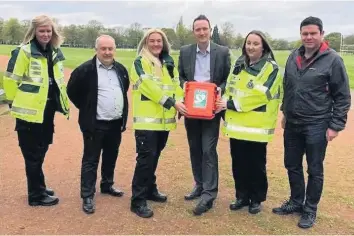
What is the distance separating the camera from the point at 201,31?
5.06 metres

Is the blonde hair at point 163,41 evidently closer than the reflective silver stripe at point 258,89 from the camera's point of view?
No

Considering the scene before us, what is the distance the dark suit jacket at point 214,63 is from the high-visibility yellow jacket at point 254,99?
26cm

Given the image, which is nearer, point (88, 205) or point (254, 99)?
point (254, 99)

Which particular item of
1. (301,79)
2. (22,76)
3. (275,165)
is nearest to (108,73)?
(22,76)

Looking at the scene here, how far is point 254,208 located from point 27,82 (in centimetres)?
306

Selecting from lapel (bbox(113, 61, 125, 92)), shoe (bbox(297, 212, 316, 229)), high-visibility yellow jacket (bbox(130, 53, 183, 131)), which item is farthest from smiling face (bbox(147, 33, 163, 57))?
shoe (bbox(297, 212, 316, 229))

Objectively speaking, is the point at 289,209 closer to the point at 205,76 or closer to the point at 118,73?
the point at 205,76

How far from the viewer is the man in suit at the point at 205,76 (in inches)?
203

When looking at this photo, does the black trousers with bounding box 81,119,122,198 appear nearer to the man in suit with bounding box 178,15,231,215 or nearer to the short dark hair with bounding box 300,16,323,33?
the man in suit with bounding box 178,15,231,215

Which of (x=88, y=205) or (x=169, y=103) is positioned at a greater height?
(x=169, y=103)

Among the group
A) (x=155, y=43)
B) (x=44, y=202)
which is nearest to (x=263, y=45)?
(x=155, y=43)

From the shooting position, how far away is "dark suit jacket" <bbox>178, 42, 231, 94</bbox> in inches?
203

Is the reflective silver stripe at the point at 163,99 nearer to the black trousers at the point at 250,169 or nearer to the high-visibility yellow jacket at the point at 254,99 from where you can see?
the high-visibility yellow jacket at the point at 254,99

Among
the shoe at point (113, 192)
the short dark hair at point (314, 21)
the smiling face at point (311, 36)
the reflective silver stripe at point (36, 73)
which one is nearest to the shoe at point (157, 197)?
the shoe at point (113, 192)
